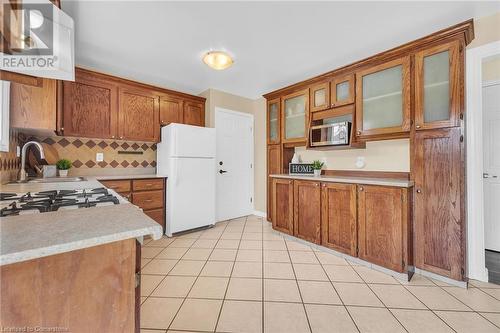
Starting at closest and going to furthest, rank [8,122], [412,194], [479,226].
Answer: [8,122] → [479,226] → [412,194]

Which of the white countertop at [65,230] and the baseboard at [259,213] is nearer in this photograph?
the white countertop at [65,230]

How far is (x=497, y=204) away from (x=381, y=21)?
234 cm

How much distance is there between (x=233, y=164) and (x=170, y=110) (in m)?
1.40

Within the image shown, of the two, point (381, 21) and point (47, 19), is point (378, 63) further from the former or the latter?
point (47, 19)

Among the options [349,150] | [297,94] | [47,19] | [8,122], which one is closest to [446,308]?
[349,150]

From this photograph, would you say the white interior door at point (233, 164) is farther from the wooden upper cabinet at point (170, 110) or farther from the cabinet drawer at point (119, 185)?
the cabinet drawer at point (119, 185)

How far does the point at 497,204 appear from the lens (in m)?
2.31

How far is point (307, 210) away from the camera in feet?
8.77

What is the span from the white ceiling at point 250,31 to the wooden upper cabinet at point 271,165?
3.91 ft

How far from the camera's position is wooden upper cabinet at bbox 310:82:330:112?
2.70m

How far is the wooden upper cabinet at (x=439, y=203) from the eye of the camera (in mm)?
1785

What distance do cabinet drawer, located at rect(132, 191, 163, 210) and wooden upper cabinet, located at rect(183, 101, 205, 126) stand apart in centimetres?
128

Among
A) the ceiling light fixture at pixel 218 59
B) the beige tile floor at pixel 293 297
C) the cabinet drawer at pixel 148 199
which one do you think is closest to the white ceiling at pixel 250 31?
the ceiling light fixture at pixel 218 59

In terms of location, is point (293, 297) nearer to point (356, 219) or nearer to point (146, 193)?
point (356, 219)
